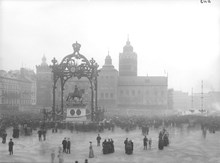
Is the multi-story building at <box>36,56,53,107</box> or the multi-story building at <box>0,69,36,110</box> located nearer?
the multi-story building at <box>0,69,36,110</box>

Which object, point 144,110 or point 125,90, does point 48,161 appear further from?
point 125,90

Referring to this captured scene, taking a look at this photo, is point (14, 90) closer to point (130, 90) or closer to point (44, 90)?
point (44, 90)

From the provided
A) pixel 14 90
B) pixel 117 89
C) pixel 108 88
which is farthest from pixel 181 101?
pixel 14 90

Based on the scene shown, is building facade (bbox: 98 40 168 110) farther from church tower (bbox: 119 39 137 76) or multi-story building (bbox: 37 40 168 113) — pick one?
church tower (bbox: 119 39 137 76)

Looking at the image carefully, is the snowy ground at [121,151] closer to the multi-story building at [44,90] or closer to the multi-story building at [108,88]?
the multi-story building at [108,88]

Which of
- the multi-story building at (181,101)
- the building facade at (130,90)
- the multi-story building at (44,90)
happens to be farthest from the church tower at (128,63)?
the multi-story building at (181,101)

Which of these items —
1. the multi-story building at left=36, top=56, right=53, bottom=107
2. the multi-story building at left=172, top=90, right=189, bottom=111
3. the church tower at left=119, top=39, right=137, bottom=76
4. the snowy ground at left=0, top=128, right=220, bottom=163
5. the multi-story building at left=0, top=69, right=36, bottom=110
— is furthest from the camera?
the multi-story building at left=172, top=90, right=189, bottom=111

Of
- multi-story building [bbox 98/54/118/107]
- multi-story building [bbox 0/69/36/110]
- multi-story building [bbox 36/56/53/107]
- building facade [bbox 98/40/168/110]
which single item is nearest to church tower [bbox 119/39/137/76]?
building facade [bbox 98/40/168/110]

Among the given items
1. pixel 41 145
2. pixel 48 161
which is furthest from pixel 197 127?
pixel 48 161
